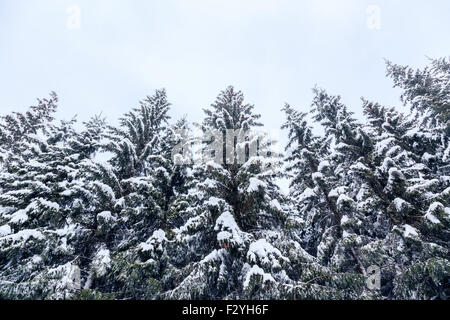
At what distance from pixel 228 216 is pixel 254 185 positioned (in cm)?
164

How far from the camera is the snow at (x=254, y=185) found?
31.0 ft

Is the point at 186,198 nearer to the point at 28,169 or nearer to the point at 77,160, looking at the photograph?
the point at 77,160

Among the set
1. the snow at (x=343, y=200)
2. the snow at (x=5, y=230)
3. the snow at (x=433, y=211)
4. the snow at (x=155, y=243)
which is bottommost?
the snow at (x=155, y=243)

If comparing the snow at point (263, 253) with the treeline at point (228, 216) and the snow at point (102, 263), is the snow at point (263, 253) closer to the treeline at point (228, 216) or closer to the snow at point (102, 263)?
the treeline at point (228, 216)

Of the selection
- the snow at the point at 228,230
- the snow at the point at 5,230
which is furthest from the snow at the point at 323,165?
the snow at the point at 5,230

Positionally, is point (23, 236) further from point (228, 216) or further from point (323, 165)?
point (323, 165)

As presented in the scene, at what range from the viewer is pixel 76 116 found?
1631 centimetres

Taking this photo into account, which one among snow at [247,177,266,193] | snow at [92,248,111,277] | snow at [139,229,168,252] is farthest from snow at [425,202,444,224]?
snow at [92,248,111,277]

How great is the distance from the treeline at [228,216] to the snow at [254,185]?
0.06m

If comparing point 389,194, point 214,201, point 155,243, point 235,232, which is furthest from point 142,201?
point 389,194

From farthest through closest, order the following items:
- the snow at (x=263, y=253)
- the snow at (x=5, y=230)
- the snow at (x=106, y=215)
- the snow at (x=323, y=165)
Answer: the snow at (x=323, y=165) < the snow at (x=106, y=215) < the snow at (x=5, y=230) < the snow at (x=263, y=253)

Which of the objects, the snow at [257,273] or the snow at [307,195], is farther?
the snow at [307,195]
